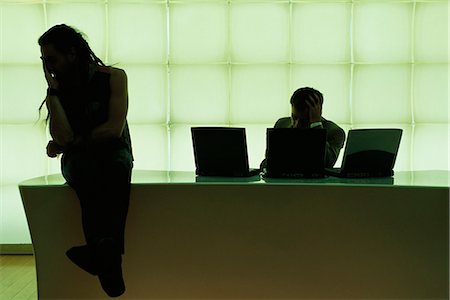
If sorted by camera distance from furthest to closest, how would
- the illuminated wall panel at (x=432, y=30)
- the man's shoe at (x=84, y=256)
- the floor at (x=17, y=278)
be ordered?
the illuminated wall panel at (x=432, y=30) → the floor at (x=17, y=278) → the man's shoe at (x=84, y=256)

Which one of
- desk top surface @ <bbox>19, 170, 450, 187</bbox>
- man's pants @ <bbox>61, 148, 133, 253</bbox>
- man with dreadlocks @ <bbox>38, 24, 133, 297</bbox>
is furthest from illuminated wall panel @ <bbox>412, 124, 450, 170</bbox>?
man's pants @ <bbox>61, 148, 133, 253</bbox>

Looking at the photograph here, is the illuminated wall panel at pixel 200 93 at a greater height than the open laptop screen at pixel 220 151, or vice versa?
the illuminated wall panel at pixel 200 93

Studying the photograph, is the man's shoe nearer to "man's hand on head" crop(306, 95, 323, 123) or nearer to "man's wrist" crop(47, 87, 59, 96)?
"man's wrist" crop(47, 87, 59, 96)

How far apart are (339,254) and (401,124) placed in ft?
6.98

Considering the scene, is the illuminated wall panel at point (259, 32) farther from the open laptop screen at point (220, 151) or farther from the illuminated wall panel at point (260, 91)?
the open laptop screen at point (220, 151)

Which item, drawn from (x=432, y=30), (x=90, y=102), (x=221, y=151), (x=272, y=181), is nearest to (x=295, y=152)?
(x=272, y=181)

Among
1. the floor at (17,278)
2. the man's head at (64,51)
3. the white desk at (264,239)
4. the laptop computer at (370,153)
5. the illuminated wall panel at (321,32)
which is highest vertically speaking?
the illuminated wall panel at (321,32)

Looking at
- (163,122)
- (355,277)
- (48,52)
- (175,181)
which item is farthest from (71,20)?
(355,277)

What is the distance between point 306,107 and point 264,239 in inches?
39.0

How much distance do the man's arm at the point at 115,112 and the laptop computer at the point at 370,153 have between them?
94 centimetres

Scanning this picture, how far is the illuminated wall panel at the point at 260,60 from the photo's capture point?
4.38 m

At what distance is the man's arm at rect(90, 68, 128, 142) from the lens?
246 centimetres

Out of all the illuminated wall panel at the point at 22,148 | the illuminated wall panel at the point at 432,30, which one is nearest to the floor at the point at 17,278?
the illuminated wall panel at the point at 22,148

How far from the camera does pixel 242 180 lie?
8.53 ft
